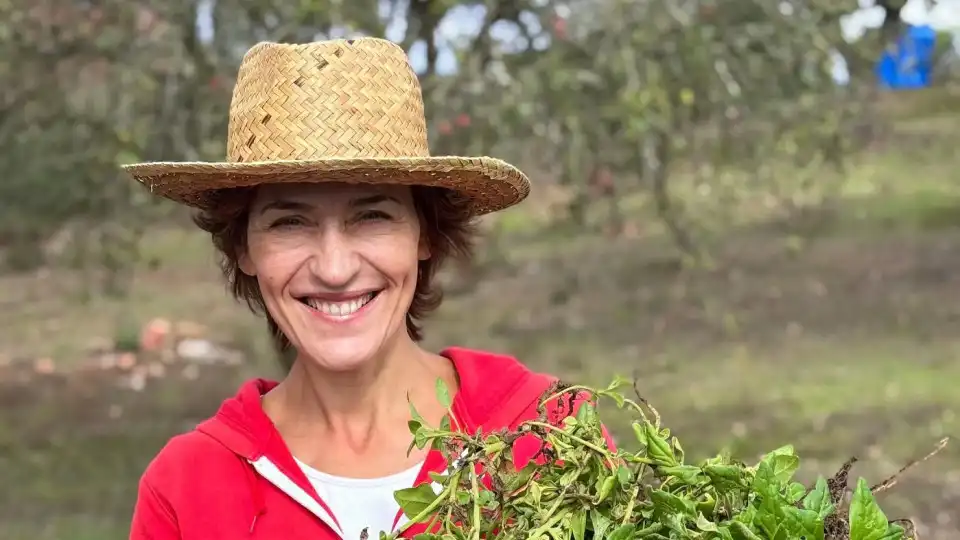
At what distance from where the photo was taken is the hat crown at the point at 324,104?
4.88ft

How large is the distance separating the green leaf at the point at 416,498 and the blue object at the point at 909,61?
322 cm

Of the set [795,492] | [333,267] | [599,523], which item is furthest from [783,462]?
[333,267]

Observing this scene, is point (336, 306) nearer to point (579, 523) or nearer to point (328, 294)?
point (328, 294)

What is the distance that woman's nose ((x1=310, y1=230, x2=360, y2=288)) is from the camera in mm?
1422

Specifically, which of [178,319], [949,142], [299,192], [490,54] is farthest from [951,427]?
[299,192]

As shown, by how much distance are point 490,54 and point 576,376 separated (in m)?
2.11

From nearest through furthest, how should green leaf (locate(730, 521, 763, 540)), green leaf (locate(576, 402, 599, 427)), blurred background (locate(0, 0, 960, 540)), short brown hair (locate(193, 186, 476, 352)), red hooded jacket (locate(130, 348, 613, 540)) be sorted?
green leaf (locate(730, 521, 763, 540))
green leaf (locate(576, 402, 599, 427))
red hooded jacket (locate(130, 348, 613, 540))
short brown hair (locate(193, 186, 476, 352))
blurred background (locate(0, 0, 960, 540))

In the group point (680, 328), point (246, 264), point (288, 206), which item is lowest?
point (680, 328)

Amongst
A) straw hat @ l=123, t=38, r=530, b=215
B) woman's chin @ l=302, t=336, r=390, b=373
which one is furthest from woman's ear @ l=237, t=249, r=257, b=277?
woman's chin @ l=302, t=336, r=390, b=373

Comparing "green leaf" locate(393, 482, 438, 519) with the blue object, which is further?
the blue object

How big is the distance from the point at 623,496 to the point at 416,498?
162 mm

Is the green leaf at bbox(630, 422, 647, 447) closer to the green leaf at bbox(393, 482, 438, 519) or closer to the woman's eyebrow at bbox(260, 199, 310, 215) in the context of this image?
the green leaf at bbox(393, 482, 438, 519)

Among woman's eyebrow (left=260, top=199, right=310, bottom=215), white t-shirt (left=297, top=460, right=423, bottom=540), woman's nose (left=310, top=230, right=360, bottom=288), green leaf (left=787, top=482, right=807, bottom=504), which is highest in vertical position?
woman's eyebrow (left=260, top=199, right=310, bottom=215)

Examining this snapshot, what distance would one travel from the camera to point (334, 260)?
1.43m
